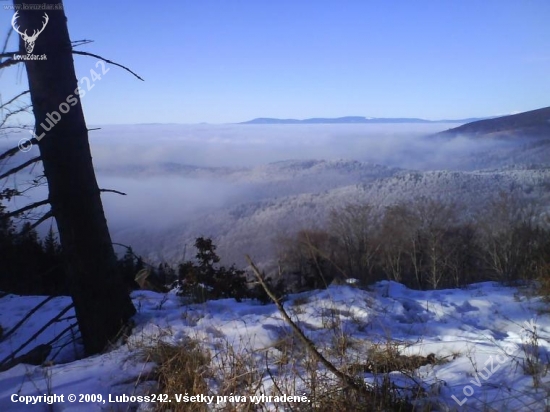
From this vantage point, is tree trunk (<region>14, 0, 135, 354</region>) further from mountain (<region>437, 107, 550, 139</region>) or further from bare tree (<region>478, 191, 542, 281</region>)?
mountain (<region>437, 107, 550, 139</region>)

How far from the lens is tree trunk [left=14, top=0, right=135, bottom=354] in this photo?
369 centimetres

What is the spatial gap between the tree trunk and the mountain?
22354mm

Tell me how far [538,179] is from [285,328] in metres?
16.0

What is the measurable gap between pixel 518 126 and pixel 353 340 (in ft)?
79.7

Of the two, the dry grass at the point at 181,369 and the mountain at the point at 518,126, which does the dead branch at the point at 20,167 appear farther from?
the mountain at the point at 518,126

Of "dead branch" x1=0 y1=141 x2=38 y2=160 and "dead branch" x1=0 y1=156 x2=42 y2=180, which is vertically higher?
"dead branch" x1=0 y1=141 x2=38 y2=160

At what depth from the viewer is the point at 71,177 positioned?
148 inches

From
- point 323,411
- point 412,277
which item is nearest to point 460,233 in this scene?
point 412,277

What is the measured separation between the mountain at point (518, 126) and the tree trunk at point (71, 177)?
880 inches

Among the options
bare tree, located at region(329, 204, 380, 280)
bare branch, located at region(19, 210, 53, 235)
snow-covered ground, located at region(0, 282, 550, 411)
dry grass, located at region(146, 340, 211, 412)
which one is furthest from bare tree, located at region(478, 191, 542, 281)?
bare branch, located at region(19, 210, 53, 235)

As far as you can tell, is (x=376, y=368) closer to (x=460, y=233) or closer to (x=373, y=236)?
(x=373, y=236)

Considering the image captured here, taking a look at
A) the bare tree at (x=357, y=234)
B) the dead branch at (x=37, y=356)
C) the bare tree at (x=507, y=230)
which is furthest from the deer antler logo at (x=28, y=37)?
the bare tree at (x=507, y=230)

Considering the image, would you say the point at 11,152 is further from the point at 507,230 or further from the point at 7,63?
the point at 507,230

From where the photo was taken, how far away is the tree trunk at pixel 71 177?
3.69 m
